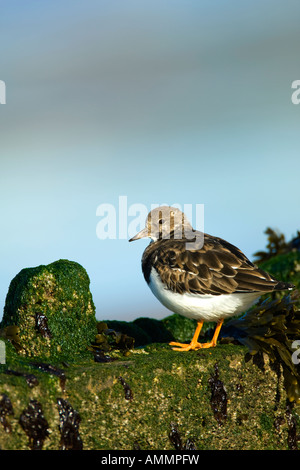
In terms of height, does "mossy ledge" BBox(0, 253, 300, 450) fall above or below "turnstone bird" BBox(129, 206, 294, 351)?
below

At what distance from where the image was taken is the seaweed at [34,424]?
5.32 meters

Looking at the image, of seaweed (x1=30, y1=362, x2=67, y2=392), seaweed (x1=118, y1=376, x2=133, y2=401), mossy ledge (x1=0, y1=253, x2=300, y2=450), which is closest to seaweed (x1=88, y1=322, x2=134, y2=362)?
mossy ledge (x1=0, y1=253, x2=300, y2=450)

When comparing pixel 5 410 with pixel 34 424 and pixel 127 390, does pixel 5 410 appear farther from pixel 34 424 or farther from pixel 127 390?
pixel 127 390

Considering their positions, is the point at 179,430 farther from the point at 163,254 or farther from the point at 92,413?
the point at 163,254

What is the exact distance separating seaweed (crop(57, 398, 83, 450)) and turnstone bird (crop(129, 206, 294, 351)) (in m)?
1.72

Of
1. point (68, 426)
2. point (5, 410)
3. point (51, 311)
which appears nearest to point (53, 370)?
point (68, 426)

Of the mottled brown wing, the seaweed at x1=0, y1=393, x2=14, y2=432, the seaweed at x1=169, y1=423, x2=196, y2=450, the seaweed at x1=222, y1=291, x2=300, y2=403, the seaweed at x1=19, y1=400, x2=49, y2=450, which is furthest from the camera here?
the mottled brown wing

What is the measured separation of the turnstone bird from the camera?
6.78 meters

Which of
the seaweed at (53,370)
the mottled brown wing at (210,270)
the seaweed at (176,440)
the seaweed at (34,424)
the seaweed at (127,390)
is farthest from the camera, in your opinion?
the mottled brown wing at (210,270)

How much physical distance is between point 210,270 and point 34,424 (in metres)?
2.75

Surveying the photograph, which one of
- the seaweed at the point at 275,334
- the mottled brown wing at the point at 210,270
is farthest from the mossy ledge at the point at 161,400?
the mottled brown wing at the point at 210,270

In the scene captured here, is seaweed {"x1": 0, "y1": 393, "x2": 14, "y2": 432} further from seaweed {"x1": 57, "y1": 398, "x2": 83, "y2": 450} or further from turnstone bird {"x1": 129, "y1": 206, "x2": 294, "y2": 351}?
turnstone bird {"x1": 129, "y1": 206, "x2": 294, "y2": 351}

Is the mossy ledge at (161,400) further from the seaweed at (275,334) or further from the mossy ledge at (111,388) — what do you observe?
the seaweed at (275,334)
